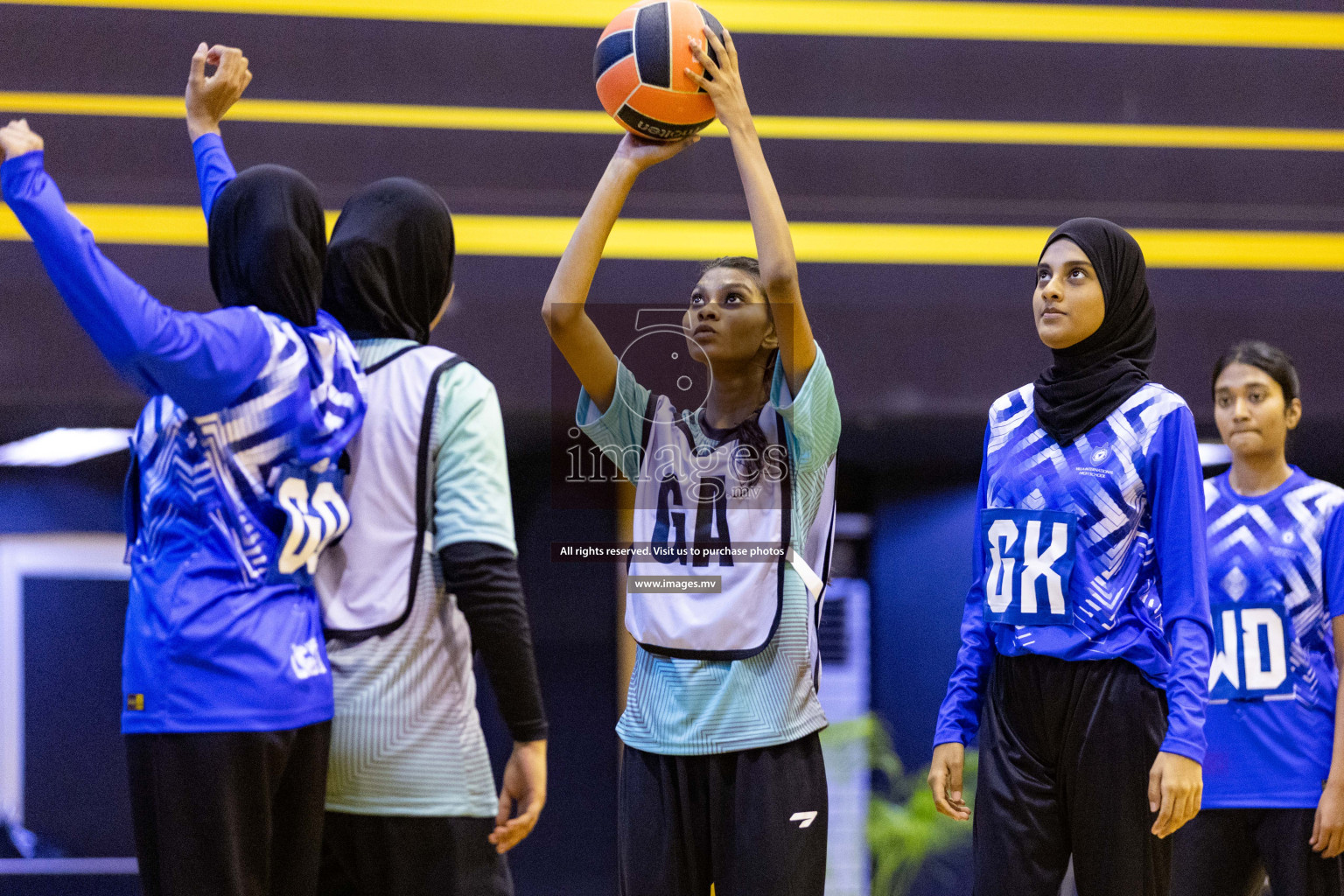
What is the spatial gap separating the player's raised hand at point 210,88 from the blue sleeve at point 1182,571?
2.11 m

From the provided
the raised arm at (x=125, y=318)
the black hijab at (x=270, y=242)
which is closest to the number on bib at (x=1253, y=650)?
the black hijab at (x=270, y=242)

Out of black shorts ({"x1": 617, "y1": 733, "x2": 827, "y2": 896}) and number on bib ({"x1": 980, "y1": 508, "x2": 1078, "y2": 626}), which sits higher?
number on bib ({"x1": 980, "y1": 508, "x2": 1078, "y2": 626})

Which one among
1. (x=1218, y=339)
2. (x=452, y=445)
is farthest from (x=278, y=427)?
(x=1218, y=339)

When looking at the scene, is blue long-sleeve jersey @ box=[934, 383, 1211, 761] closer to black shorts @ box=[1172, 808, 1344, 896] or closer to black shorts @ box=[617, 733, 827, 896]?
black shorts @ box=[617, 733, 827, 896]

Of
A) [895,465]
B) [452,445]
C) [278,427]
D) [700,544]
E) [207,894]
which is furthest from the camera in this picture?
[895,465]

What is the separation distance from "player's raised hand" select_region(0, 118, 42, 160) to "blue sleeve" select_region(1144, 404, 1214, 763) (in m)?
2.13

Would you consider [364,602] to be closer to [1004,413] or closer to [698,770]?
[698,770]

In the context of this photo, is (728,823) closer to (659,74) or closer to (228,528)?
(228,528)

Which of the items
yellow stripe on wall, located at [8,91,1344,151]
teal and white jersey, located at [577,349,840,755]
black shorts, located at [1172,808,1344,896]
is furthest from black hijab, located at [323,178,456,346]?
yellow stripe on wall, located at [8,91,1344,151]

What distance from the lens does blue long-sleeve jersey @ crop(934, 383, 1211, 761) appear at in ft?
7.86

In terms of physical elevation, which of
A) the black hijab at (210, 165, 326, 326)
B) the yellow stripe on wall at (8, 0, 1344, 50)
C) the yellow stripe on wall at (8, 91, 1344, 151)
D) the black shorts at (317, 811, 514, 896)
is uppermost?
the yellow stripe on wall at (8, 0, 1344, 50)

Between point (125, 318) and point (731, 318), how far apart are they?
1207 mm

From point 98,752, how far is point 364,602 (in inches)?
143

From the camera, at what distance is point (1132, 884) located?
237 cm
